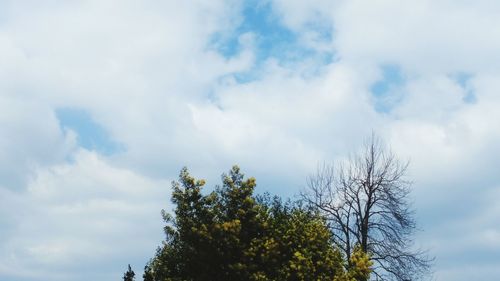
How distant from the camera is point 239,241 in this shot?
36219mm

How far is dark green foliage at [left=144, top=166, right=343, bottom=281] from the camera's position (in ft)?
116

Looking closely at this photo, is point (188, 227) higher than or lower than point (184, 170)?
lower

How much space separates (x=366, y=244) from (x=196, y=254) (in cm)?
1374

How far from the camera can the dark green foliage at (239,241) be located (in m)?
35.2

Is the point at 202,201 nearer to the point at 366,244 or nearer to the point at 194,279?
the point at 194,279

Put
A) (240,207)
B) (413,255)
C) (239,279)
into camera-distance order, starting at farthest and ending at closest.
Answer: (413,255) < (240,207) < (239,279)

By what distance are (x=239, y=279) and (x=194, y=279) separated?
11.2ft

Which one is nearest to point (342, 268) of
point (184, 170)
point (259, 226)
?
point (259, 226)

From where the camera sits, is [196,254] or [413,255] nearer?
[196,254]

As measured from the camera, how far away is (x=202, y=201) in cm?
3925

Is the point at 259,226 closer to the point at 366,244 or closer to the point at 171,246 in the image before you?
the point at 171,246

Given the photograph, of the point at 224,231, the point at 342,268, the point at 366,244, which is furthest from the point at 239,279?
the point at 366,244

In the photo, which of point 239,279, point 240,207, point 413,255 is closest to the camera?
point 239,279

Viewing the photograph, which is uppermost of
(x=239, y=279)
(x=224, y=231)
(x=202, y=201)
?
(x=202, y=201)
